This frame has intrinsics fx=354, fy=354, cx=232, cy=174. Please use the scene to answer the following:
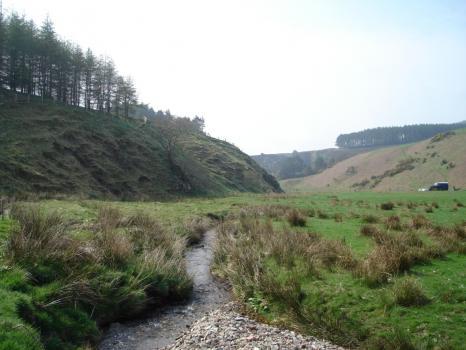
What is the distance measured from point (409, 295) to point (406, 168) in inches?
4459

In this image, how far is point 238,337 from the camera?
10031 mm

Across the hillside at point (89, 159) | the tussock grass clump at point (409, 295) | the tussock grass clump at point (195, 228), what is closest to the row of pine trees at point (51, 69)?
the hillside at point (89, 159)

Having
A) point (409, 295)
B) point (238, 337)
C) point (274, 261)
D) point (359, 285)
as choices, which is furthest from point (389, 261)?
point (238, 337)

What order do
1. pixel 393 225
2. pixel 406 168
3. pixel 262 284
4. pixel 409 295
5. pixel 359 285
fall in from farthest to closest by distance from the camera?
pixel 406 168
pixel 393 225
pixel 262 284
pixel 359 285
pixel 409 295

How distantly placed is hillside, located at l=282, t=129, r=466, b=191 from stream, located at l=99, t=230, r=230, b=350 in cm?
8163

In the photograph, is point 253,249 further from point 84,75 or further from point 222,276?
point 84,75

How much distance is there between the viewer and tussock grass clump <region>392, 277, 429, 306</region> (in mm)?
9906

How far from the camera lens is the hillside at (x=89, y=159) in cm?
4106

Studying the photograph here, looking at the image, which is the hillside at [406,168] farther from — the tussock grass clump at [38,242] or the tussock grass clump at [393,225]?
the tussock grass clump at [38,242]

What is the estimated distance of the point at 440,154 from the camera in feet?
351

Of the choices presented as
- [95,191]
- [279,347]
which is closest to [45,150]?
[95,191]

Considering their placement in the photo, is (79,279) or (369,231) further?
(369,231)

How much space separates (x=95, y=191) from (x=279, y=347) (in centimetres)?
4022

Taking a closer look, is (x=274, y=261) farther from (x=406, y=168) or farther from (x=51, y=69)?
(x=406, y=168)
